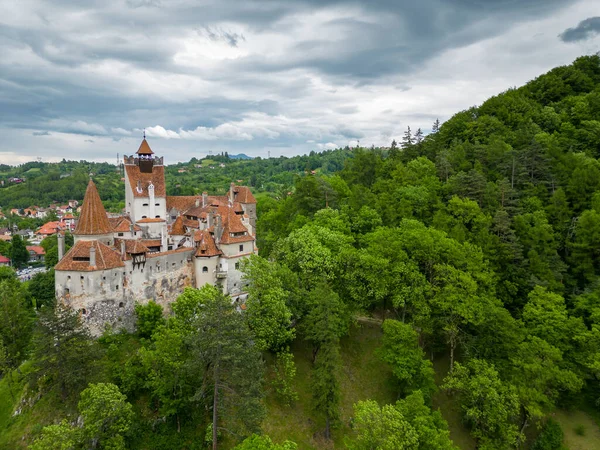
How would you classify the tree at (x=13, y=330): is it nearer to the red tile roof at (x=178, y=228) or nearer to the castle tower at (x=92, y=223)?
the castle tower at (x=92, y=223)

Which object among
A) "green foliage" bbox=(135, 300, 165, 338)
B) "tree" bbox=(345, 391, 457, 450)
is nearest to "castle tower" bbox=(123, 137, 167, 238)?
"green foliage" bbox=(135, 300, 165, 338)

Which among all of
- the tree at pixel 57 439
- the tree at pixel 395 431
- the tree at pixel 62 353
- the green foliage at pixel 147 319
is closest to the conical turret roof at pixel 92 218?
the green foliage at pixel 147 319

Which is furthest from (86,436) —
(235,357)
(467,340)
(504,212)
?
(504,212)

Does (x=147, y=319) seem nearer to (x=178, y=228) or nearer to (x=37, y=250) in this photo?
(x=178, y=228)

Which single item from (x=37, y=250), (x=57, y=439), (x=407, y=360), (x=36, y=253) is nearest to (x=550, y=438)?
(x=407, y=360)

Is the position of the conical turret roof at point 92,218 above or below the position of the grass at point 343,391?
above

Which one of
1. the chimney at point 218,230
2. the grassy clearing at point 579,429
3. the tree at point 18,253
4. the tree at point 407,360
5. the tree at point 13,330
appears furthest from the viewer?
the tree at point 18,253
